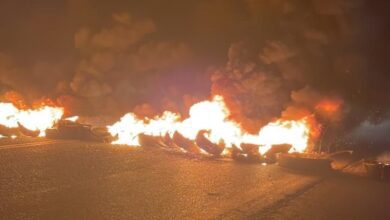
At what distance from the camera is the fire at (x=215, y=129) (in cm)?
2133

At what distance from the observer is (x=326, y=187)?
1474cm

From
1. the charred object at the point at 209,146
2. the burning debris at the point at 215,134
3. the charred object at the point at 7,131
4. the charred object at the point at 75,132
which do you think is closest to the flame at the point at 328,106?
the burning debris at the point at 215,134

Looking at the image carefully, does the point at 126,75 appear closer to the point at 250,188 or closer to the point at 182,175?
the point at 182,175

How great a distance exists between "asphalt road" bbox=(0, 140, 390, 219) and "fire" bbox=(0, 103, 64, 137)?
6227 millimetres

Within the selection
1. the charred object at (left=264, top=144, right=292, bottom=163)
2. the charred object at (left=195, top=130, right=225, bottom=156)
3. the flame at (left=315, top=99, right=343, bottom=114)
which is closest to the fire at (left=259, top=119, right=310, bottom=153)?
the charred object at (left=264, top=144, right=292, bottom=163)

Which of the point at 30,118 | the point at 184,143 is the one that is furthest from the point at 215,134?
the point at 30,118

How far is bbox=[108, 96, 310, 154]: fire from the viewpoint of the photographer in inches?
840

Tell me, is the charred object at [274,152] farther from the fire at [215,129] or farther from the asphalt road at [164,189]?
the asphalt road at [164,189]

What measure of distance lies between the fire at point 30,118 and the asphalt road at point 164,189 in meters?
6.23

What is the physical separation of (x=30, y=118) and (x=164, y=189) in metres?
16.1

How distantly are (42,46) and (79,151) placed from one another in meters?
20.8

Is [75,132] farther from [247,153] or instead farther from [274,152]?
[274,152]

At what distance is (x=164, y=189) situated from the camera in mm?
12727

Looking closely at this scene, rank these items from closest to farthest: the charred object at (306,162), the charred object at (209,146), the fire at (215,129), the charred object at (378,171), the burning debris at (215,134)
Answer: the charred object at (378,171)
the charred object at (306,162)
the burning debris at (215,134)
the charred object at (209,146)
the fire at (215,129)
